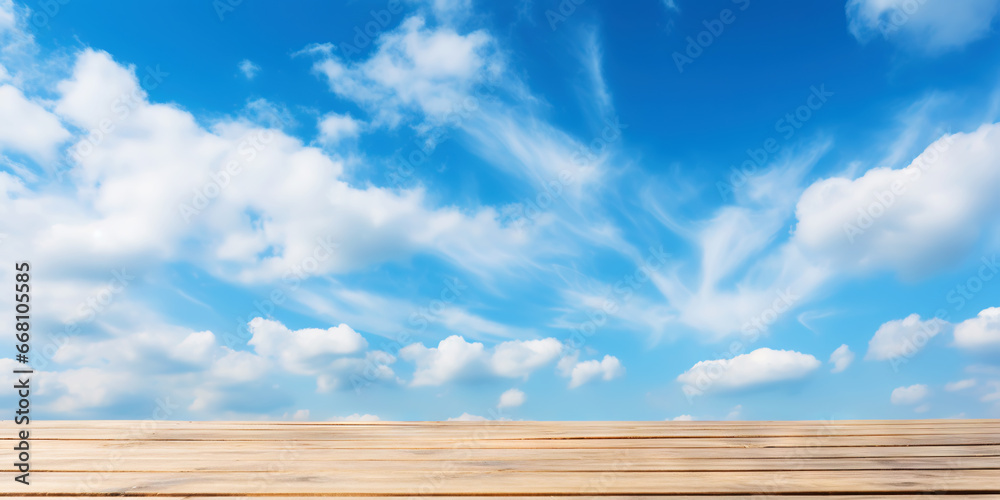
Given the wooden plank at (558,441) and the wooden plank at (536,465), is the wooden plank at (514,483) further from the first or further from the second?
the wooden plank at (558,441)

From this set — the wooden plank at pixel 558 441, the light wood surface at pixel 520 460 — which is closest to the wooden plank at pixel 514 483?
the light wood surface at pixel 520 460

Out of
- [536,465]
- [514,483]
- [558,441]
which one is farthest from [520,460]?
[558,441]

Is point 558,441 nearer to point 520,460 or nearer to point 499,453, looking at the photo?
point 499,453

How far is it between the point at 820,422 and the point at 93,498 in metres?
3.50

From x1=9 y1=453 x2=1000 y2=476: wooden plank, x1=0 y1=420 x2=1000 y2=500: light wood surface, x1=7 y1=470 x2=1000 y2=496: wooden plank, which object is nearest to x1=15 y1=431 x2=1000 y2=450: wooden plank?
x1=0 y1=420 x2=1000 y2=500: light wood surface

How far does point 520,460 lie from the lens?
2.23 meters

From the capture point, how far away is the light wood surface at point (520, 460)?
1.79 meters

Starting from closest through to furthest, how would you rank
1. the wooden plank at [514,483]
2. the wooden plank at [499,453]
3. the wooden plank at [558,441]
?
the wooden plank at [514,483]
the wooden plank at [499,453]
the wooden plank at [558,441]

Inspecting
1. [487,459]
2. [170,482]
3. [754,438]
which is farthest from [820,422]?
[170,482]

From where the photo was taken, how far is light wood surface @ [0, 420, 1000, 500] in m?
1.79

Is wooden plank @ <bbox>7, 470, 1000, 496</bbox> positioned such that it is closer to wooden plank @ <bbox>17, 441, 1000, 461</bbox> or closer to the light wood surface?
the light wood surface

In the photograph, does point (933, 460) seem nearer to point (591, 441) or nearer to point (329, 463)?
point (591, 441)

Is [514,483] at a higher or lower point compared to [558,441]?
lower

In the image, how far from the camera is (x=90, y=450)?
261 centimetres
